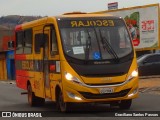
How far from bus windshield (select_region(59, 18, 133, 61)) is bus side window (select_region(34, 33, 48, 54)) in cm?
126

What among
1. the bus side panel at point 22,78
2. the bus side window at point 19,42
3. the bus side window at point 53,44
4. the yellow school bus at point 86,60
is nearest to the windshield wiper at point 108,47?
the yellow school bus at point 86,60

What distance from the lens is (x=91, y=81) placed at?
48.8ft

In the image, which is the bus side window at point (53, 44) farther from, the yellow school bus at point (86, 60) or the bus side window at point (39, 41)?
the bus side window at point (39, 41)

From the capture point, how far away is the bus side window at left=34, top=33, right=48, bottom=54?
16.9 m

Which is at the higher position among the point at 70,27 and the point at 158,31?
the point at 70,27

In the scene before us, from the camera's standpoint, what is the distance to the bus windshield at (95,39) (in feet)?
50.4

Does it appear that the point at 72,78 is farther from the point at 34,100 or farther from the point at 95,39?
the point at 34,100

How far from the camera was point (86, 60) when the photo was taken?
15.1 m

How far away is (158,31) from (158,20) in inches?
35.3

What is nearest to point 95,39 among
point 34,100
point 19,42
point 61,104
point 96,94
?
point 96,94

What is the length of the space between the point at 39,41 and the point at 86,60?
2.65 metres

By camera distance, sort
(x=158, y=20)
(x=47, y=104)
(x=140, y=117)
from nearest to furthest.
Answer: (x=140, y=117), (x=47, y=104), (x=158, y=20)

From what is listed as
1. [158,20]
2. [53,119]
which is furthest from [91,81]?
[158,20]

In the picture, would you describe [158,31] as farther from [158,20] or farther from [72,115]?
[72,115]
